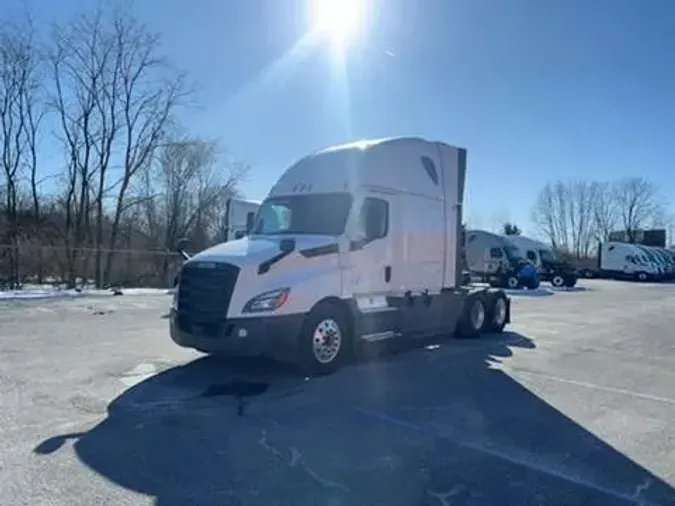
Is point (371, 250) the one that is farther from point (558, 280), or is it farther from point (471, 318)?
point (558, 280)

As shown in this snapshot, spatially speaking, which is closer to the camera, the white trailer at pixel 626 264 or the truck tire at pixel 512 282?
the truck tire at pixel 512 282

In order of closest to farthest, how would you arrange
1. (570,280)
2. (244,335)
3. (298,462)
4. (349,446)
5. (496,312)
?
(298,462) → (349,446) → (244,335) → (496,312) → (570,280)

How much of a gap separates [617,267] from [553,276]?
18037mm

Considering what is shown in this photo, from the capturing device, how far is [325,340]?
8117 mm

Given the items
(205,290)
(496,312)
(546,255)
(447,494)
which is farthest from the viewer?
(546,255)

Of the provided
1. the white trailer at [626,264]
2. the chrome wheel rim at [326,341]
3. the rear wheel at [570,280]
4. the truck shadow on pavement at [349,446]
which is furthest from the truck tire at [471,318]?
the white trailer at [626,264]

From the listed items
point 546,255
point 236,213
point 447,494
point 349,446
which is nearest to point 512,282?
point 546,255

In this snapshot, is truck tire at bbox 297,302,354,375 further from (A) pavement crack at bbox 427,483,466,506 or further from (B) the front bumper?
(A) pavement crack at bbox 427,483,466,506

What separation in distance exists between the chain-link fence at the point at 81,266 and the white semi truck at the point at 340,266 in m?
16.0

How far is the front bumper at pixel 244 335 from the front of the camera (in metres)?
7.27

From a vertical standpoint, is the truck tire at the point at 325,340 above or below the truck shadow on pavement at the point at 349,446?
above

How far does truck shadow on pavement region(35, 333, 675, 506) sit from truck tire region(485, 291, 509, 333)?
5038mm

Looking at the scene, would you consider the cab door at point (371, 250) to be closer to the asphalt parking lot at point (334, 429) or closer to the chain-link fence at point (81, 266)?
the asphalt parking lot at point (334, 429)

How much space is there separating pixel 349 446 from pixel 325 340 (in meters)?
3.09
